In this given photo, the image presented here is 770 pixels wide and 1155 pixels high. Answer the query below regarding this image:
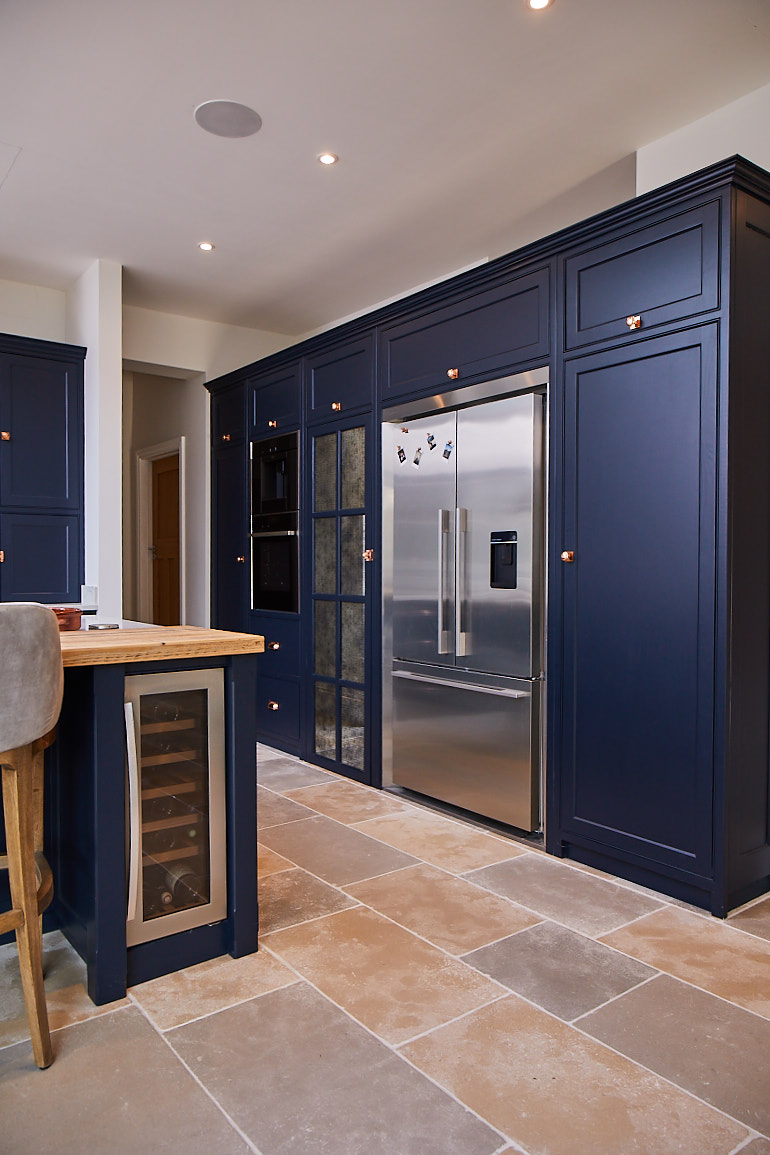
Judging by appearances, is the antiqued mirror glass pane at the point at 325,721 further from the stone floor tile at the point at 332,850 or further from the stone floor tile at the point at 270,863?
the stone floor tile at the point at 270,863

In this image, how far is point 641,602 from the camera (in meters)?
2.62

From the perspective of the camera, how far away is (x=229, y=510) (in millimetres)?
5113

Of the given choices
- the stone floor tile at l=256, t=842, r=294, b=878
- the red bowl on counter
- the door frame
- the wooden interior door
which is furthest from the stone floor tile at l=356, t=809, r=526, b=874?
the door frame

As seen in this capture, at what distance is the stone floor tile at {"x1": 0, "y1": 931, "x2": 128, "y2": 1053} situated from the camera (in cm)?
182

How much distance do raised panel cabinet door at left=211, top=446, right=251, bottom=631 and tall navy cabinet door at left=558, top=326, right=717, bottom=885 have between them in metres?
2.56

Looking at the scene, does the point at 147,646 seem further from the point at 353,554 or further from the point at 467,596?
the point at 353,554

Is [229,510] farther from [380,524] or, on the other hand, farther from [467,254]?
[467,254]

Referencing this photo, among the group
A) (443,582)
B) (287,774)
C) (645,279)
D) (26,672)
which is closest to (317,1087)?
(26,672)

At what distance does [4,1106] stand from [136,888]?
0.51 m

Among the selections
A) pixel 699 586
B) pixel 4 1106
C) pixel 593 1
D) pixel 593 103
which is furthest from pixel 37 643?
pixel 593 103

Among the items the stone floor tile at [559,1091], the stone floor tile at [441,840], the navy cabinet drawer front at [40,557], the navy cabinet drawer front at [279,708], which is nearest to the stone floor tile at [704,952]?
the stone floor tile at [559,1091]

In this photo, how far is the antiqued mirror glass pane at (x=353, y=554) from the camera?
13.0ft

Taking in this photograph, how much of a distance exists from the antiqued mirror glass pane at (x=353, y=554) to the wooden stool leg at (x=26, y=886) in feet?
A: 7.97

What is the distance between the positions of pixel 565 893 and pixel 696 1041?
2.75ft
